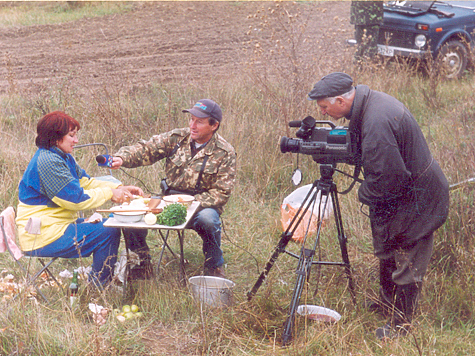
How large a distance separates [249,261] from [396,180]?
198cm

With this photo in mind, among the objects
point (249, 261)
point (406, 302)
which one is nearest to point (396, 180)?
point (406, 302)

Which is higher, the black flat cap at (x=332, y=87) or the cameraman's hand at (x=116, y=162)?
the black flat cap at (x=332, y=87)

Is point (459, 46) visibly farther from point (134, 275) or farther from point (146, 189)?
point (134, 275)

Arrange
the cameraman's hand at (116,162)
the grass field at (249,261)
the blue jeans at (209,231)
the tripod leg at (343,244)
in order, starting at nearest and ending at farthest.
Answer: the grass field at (249,261)
the tripod leg at (343,244)
the blue jeans at (209,231)
the cameraman's hand at (116,162)

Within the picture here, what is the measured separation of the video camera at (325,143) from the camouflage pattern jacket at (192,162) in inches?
38.5

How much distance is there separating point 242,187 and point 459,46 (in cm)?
618

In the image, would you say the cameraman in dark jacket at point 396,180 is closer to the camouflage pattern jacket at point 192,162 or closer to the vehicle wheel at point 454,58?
the camouflage pattern jacket at point 192,162

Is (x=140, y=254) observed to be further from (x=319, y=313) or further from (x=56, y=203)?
(x=319, y=313)

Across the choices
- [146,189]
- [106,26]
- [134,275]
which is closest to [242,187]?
[146,189]

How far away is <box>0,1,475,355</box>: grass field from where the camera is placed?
10.9 ft

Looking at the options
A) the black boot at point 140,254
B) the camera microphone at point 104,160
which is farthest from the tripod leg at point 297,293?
the camera microphone at point 104,160

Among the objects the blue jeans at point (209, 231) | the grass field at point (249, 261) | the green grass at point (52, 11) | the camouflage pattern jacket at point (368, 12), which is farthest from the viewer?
the green grass at point (52, 11)

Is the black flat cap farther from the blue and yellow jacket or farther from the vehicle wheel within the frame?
the vehicle wheel

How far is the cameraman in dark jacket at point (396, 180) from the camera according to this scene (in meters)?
3.19
